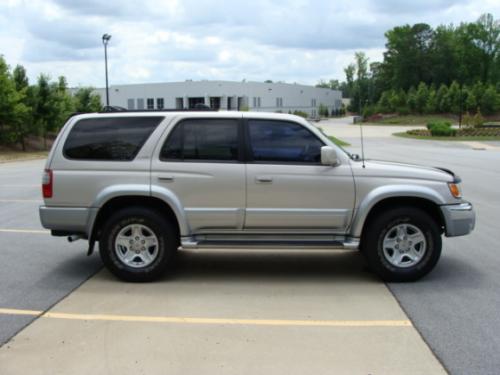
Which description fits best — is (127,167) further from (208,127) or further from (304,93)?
(304,93)

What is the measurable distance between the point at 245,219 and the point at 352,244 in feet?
3.98

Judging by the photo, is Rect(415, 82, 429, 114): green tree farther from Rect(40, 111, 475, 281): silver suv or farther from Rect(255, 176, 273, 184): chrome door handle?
Rect(255, 176, 273, 184): chrome door handle

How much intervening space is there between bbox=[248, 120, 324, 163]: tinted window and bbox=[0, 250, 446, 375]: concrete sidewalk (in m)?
1.40

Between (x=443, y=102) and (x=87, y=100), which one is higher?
(x=443, y=102)

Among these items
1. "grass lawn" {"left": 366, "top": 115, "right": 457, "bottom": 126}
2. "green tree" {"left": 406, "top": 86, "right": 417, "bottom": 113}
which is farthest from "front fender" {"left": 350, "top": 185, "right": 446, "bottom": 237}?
"green tree" {"left": 406, "top": 86, "right": 417, "bottom": 113}

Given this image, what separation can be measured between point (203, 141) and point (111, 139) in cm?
105

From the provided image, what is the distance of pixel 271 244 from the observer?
5.88 metres

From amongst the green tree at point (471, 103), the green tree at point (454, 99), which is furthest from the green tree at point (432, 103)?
the green tree at point (471, 103)

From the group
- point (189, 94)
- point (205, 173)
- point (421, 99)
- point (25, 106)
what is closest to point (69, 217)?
point (205, 173)

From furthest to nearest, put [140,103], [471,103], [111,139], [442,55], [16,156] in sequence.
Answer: [442,55], [471,103], [140,103], [16,156], [111,139]

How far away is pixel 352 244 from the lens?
5.91m

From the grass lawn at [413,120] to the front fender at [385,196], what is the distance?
80.2 metres

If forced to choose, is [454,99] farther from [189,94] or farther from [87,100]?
[87,100]

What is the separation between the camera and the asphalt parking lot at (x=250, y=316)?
4008 millimetres
